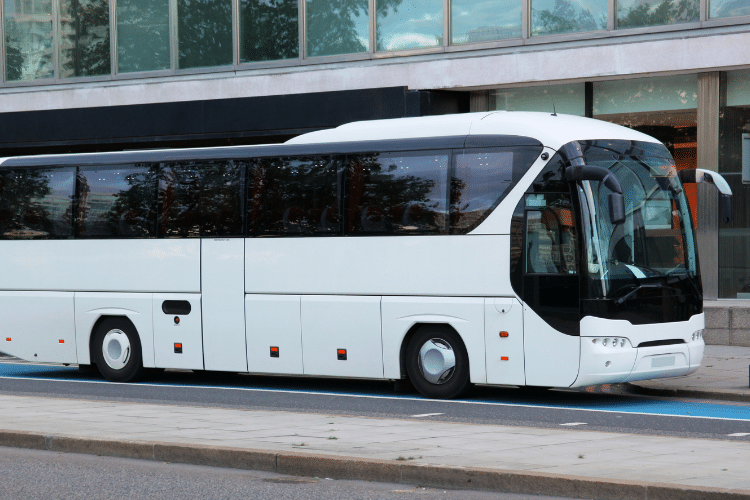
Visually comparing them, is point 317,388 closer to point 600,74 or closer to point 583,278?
point 583,278

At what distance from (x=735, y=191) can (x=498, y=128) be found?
8.42 metres

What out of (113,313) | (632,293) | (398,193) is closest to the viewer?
(632,293)

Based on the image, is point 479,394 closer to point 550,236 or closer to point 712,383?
point 550,236

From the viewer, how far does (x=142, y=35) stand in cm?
2622

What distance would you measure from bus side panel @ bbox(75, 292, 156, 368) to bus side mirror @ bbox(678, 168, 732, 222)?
23.9ft

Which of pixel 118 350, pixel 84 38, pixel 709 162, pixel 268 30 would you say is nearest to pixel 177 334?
pixel 118 350

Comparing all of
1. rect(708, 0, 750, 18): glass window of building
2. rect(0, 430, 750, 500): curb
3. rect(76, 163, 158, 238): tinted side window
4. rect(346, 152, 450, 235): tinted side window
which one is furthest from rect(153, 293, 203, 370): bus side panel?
rect(708, 0, 750, 18): glass window of building

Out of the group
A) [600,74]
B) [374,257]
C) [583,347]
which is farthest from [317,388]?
[600,74]

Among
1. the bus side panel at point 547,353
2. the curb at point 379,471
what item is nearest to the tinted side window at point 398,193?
the bus side panel at point 547,353

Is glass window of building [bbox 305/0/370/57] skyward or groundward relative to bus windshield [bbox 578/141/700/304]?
skyward

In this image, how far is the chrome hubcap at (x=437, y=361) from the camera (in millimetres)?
13484

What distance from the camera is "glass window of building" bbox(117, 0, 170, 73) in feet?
85.1

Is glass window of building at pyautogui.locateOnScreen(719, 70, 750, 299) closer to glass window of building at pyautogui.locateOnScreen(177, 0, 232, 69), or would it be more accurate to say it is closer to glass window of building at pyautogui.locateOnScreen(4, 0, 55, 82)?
glass window of building at pyautogui.locateOnScreen(177, 0, 232, 69)

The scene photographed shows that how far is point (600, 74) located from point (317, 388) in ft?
29.0
